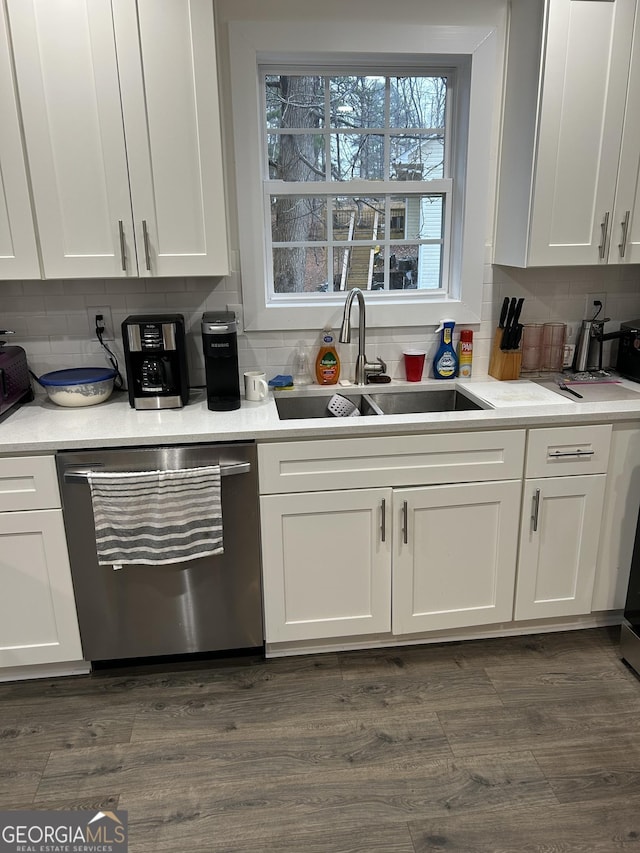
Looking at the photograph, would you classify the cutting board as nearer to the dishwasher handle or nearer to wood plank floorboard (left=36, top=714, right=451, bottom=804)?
the dishwasher handle

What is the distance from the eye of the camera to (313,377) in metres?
2.72

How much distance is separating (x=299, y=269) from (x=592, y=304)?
1287 mm

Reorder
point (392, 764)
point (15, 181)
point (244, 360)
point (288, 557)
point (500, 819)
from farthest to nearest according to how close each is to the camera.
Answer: point (244, 360), point (288, 557), point (15, 181), point (392, 764), point (500, 819)

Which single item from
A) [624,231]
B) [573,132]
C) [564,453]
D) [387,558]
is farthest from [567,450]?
[573,132]

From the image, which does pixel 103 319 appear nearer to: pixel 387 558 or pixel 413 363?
pixel 413 363

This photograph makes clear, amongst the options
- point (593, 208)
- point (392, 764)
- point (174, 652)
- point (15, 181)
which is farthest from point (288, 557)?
point (593, 208)

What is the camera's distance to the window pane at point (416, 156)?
264 centimetres

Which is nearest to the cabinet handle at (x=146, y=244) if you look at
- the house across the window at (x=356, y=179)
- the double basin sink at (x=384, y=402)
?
the house across the window at (x=356, y=179)

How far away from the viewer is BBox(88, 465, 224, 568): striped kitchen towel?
6.86 ft

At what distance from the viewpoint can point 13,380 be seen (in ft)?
7.64

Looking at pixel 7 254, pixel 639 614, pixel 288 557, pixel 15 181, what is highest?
pixel 15 181

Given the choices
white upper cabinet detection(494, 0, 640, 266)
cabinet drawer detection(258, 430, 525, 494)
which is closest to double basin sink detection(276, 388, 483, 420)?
cabinet drawer detection(258, 430, 525, 494)

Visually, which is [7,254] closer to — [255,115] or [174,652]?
[255,115]

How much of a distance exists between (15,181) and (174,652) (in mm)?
1698
